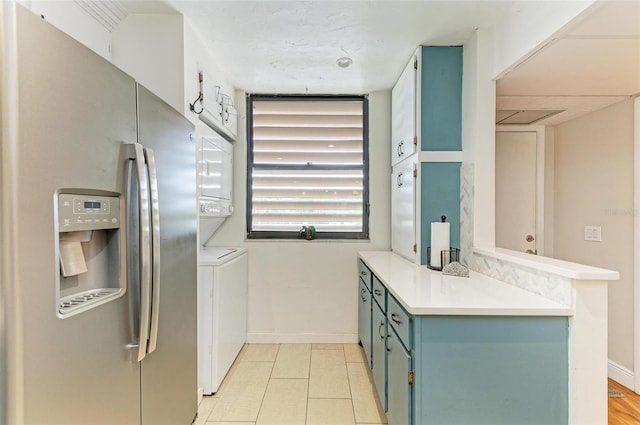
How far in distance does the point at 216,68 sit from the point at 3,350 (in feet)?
7.84

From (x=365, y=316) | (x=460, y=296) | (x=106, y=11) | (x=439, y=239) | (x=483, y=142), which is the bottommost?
(x=365, y=316)

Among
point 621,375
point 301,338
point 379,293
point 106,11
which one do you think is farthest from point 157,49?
point 621,375

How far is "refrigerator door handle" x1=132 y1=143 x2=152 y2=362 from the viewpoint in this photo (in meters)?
1.13

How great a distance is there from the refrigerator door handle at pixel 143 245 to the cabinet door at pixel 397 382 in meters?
Answer: 1.09

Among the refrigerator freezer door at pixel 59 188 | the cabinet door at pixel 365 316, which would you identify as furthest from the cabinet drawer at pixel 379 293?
the refrigerator freezer door at pixel 59 188

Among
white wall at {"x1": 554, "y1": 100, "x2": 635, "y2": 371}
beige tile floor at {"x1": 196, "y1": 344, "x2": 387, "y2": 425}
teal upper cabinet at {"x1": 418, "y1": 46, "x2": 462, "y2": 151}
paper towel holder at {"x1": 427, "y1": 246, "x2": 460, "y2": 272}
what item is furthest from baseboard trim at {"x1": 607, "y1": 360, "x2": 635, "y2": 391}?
teal upper cabinet at {"x1": 418, "y1": 46, "x2": 462, "y2": 151}

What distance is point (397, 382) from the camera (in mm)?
1548

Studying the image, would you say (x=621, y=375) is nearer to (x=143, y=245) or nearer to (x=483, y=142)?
(x=483, y=142)

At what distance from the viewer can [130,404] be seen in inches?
45.1

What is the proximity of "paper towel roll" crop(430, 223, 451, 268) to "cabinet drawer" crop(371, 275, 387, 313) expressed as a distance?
1.40ft

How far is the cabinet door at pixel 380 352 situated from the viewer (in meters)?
1.85

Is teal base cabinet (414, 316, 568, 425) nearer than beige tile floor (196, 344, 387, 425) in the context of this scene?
Yes

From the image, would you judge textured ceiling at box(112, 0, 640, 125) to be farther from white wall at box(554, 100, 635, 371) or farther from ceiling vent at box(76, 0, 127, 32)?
white wall at box(554, 100, 635, 371)

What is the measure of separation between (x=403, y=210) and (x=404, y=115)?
2.63 ft
